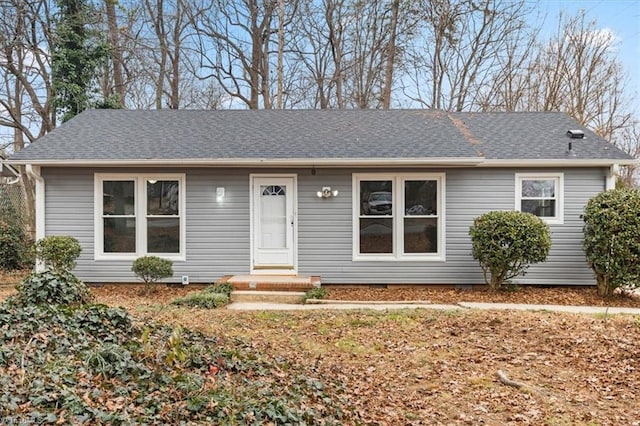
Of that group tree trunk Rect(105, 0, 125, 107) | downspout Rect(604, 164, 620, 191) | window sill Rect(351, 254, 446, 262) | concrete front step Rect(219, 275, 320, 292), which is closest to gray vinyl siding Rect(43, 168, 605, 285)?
window sill Rect(351, 254, 446, 262)

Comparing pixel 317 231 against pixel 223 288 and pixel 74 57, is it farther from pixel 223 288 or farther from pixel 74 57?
pixel 74 57

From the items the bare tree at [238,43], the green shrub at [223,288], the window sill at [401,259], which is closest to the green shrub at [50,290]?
the green shrub at [223,288]

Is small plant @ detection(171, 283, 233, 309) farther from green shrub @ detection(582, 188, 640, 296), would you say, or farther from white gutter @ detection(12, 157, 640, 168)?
green shrub @ detection(582, 188, 640, 296)

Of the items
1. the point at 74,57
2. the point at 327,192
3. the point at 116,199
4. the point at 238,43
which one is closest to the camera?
the point at 327,192

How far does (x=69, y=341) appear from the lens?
3.63 meters

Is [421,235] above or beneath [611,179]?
beneath

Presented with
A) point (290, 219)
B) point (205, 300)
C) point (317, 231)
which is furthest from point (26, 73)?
point (205, 300)

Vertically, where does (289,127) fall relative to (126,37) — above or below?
below

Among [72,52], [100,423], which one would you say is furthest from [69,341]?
[72,52]

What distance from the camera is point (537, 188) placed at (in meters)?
8.98

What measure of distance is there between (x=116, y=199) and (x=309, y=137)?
4.13 metres

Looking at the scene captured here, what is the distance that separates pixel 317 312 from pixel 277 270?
2.48 m

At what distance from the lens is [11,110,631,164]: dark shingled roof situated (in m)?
8.65

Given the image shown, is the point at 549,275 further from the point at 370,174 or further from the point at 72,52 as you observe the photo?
the point at 72,52
